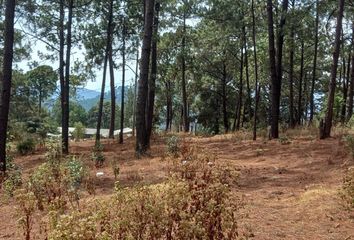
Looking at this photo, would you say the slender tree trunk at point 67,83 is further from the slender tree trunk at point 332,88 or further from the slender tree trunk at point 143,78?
the slender tree trunk at point 332,88

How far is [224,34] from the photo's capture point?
27547 mm

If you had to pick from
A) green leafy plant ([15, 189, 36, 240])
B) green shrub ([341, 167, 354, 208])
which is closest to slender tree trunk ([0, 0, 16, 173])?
green leafy plant ([15, 189, 36, 240])

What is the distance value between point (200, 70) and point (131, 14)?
1751 centimetres

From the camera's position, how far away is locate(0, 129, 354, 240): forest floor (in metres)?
5.17

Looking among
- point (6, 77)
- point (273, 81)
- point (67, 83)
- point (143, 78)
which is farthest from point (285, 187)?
point (67, 83)

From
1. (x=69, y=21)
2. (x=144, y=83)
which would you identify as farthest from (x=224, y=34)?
(x=144, y=83)

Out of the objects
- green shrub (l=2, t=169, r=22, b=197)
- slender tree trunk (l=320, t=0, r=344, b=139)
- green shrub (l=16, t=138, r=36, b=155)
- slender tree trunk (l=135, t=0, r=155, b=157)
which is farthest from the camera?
green shrub (l=16, t=138, r=36, b=155)

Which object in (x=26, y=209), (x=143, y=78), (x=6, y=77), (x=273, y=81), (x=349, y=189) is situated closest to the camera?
(x=26, y=209)

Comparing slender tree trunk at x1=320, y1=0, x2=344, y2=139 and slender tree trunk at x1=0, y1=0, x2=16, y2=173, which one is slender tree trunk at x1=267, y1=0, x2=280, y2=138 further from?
slender tree trunk at x1=0, y1=0, x2=16, y2=173

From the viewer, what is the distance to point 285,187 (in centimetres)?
757

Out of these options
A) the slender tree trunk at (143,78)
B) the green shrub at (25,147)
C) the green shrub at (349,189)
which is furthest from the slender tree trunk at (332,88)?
the green shrub at (25,147)

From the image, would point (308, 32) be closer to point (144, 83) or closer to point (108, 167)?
point (144, 83)

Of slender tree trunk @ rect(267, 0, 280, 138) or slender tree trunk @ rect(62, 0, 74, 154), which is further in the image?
slender tree trunk @ rect(62, 0, 74, 154)

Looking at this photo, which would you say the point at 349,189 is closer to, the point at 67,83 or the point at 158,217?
the point at 158,217
